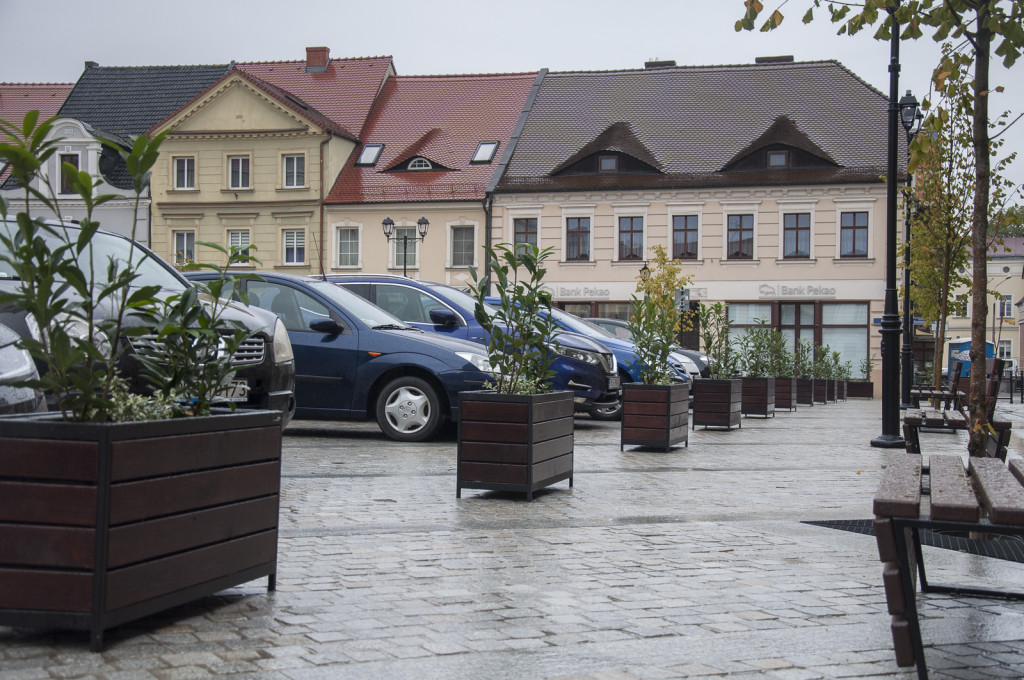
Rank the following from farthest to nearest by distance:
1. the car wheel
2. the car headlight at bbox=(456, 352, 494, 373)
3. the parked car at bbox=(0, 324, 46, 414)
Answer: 1. the car wheel
2. the car headlight at bbox=(456, 352, 494, 373)
3. the parked car at bbox=(0, 324, 46, 414)

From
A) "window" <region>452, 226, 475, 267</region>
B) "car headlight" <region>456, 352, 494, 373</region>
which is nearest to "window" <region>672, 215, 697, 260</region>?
"window" <region>452, 226, 475, 267</region>

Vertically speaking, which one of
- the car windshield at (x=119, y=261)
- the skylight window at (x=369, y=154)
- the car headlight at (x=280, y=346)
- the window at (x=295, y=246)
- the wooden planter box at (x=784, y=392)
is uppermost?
the skylight window at (x=369, y=154)

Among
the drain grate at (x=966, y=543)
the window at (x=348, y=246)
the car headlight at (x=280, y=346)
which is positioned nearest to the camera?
the drain grate at (x=966, y=543)

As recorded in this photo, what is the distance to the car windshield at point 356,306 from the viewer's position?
40.5ft

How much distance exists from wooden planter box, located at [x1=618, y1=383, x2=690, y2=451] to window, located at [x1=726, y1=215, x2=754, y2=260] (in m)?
30.0

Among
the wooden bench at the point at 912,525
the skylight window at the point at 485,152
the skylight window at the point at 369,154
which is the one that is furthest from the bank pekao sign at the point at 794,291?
Answer: the wooden bench at the point at 912,525

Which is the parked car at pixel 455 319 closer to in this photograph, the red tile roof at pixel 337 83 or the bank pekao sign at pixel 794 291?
the bank pekao sign at pixel 794 291

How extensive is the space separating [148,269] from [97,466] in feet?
18.2

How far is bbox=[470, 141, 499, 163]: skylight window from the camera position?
44.8m

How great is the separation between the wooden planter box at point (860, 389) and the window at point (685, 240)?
7.39 metres

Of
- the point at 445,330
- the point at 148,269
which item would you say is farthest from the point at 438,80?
the point at 148,269

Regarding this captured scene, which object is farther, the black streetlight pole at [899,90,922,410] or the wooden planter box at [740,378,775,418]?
the black streetlight pole at [899,90,922,410]

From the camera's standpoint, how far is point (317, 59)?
167 feet

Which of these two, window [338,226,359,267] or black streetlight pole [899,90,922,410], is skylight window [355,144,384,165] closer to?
window [338,226,359,267]
